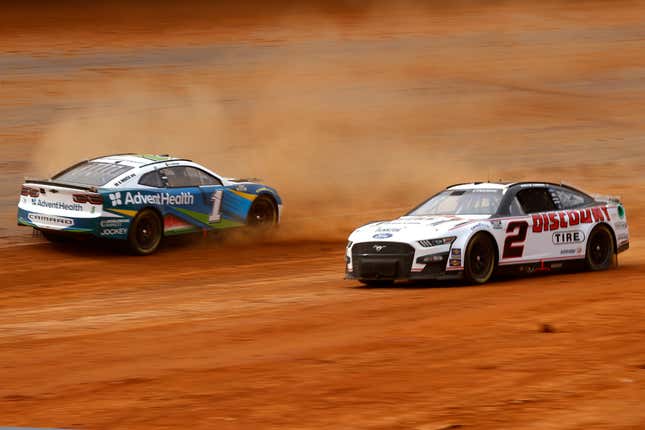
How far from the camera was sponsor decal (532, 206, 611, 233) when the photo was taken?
15984 mm

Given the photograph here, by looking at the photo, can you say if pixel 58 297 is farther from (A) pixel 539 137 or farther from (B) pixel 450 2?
(B) pixel 450 2

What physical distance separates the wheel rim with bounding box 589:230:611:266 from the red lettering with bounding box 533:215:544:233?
116 cm

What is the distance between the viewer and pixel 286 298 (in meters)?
14.6

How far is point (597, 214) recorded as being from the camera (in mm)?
16797

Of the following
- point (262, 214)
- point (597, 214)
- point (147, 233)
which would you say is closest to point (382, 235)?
point (597, 214)

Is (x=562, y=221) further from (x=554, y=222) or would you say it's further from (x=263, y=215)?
(x=263, y=215)

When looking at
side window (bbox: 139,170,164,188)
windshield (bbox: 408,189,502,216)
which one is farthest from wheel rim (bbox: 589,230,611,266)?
side window (bbox: 139,170,164,188)

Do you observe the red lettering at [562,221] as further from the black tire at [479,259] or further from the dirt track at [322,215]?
the black tire at [479,259]

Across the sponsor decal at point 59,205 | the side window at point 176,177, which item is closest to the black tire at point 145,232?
the side window at point 176,177

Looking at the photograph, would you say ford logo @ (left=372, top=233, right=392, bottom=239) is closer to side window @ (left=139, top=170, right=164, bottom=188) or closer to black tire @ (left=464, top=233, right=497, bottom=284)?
black tire @ (left=464, top=233, right=497, bottom=284)

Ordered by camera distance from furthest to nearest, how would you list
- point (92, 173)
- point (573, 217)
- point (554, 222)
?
1. point (92, 173)
2. point (573, 217)
3. point (554, 222)

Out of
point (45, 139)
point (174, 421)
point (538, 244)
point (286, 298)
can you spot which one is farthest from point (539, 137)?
point (174, 421)

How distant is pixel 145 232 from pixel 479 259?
21.1ft

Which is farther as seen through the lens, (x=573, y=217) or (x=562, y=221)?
(x=573, y=217)
